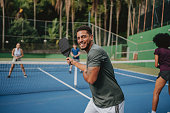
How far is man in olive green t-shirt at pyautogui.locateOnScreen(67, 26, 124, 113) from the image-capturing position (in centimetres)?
166

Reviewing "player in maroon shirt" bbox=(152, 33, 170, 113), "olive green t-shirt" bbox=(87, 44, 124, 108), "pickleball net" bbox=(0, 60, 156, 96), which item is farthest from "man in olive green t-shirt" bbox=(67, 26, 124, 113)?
"pickleball net" bbox=(0, 60, 156, 96)

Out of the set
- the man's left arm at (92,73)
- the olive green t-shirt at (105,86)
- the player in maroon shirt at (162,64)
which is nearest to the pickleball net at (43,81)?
the player in maroon shirt at (162,64)

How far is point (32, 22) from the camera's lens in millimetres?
28938

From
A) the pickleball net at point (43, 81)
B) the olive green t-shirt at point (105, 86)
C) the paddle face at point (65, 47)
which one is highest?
the paddle face at point (65, 47)

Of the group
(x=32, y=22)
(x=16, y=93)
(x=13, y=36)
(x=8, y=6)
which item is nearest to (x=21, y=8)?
(x=8, y=6)

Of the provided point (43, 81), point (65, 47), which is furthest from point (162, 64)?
point (43, 81)

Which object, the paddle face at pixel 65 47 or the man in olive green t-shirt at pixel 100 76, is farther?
the paddle face at pixel 65 47

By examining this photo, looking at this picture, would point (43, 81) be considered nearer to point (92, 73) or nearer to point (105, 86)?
point (105, 86)

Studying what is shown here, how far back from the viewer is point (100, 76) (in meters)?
1.78

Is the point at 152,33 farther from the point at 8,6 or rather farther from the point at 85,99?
the point at 8,6

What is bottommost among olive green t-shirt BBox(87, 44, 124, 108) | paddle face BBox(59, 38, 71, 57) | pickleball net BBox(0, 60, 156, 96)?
pickleball net BBox(0, 60, 156, 96)

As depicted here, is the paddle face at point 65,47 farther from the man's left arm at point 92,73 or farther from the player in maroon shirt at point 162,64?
the player in maroon shirt at point 162,64

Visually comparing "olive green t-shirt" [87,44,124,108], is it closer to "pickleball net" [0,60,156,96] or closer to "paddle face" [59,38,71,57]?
"paddle face" [59,38,71,57]

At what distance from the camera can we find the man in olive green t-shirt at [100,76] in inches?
65.2
